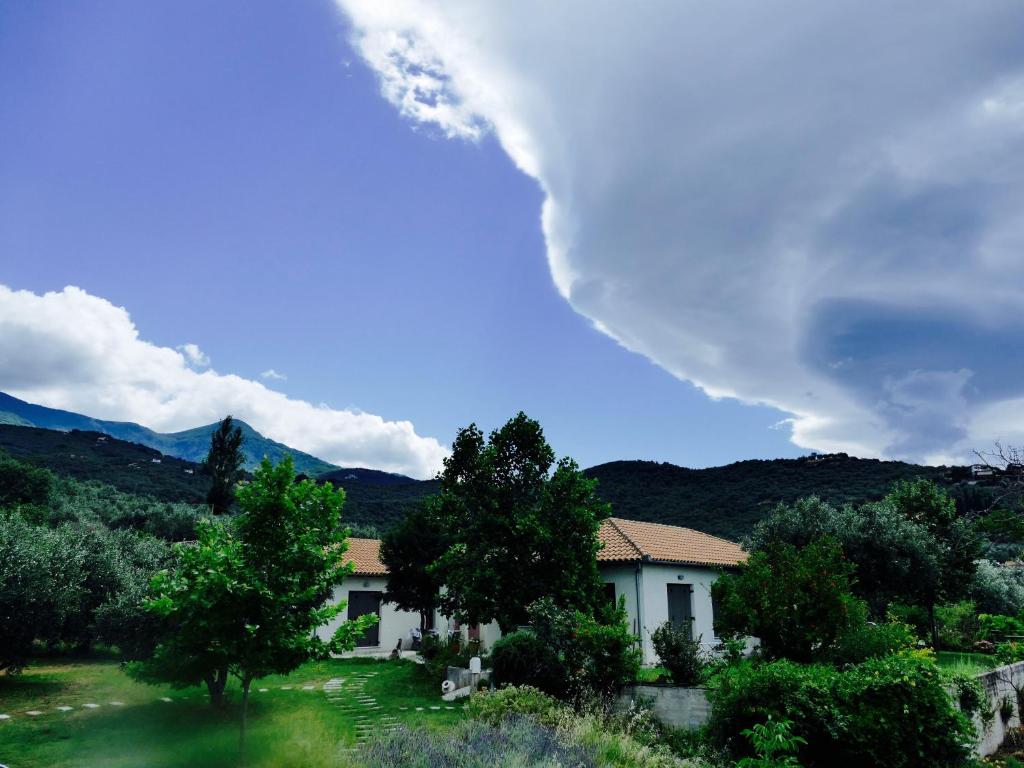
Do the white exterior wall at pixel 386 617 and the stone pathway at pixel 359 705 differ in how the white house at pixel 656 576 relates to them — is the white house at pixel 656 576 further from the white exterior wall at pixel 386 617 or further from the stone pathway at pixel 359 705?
the stone pathway at pixel 359 705

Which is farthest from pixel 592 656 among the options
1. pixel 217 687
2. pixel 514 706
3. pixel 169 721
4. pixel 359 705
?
pixel 169 721

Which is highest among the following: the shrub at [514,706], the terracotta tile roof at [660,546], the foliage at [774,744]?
the terracotta tile roof at [660,546]

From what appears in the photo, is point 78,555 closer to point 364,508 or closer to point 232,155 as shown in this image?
point 232,155

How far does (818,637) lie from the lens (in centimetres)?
1348

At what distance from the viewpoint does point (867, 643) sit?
13047 mm

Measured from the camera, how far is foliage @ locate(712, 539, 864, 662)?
13.4 m

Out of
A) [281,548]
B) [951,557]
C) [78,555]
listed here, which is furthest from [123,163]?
[951,557]

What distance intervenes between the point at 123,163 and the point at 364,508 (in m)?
48.3

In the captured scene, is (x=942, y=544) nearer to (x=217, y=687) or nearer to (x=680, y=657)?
(x=680, y=657)

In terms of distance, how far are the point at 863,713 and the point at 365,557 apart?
2711 cm

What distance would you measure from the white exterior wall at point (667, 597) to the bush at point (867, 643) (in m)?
6.56

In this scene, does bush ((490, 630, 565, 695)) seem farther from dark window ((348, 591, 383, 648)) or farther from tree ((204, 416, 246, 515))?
tree ((204, 416, 246, 515))

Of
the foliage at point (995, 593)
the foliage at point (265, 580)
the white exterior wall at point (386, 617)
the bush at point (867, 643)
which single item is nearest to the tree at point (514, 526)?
the bush at point (867, 643)

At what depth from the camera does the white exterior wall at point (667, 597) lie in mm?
20484
